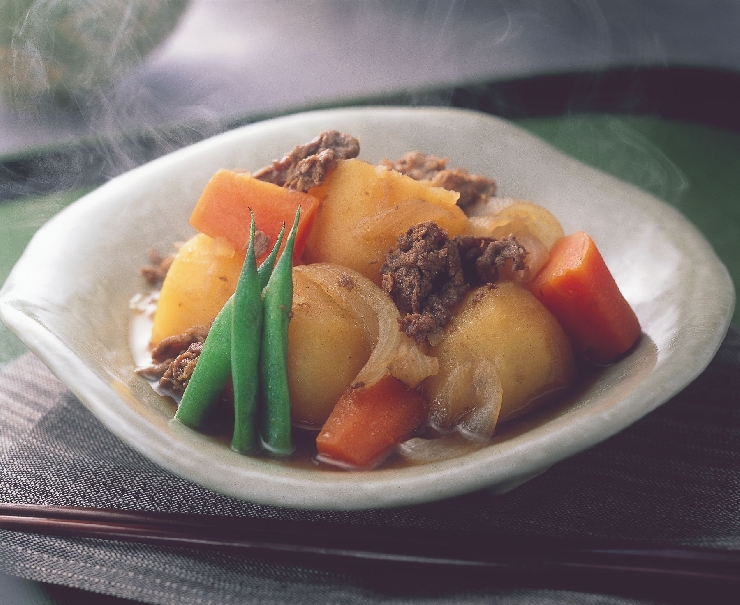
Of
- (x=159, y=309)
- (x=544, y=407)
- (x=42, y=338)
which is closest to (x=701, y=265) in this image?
(x=544, y=407)

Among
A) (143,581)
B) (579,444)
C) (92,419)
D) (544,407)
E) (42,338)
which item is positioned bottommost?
(92,419)

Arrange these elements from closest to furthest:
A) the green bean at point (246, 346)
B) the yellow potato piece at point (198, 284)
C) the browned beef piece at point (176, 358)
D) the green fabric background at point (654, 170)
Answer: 1. the green bean at point (246, 346)
2. the browned beef piece at point (176, 358)
3. the yellow potato piece at point (198, 284)
4. the green fabric background at point (654, 170)

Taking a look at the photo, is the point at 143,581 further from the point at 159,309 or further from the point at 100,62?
the point at 100,62

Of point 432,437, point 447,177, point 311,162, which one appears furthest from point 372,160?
point 432,437

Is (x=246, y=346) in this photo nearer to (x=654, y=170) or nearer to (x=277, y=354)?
(x=277, y=354)

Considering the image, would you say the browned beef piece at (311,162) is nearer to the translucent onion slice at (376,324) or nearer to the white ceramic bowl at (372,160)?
the translucent onion slice at (376,324)

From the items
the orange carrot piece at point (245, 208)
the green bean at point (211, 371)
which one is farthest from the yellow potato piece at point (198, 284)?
the green bean at point (211, 371)

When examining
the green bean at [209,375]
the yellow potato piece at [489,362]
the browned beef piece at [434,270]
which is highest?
the browned beef piece at [434,270]
